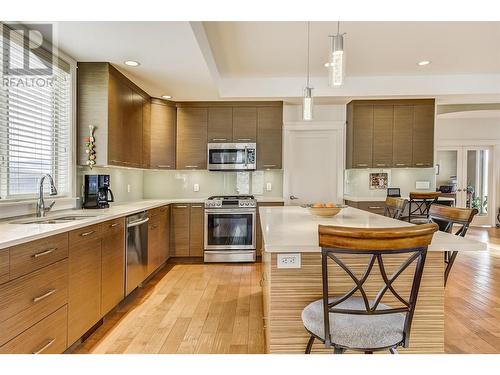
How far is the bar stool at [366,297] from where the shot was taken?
3.57 feet

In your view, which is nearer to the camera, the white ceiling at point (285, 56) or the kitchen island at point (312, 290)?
the kitchen island at point (312, 290)

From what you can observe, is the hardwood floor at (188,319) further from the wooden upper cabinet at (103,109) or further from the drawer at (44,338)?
the wooden upper cabinet at (103,109)

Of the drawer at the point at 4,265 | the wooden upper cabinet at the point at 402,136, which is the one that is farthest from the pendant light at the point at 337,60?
the wooden upper cabinet at the point at 402,136

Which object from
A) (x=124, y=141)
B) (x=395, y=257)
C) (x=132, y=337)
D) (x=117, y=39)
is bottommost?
(x=132, y=337)

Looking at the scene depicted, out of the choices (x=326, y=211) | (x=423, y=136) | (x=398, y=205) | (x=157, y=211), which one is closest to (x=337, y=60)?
(x=326, y=211)

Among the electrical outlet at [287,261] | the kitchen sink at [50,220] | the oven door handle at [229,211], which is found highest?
the kitchen sink at [50,220]

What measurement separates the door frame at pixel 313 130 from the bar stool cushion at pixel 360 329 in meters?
3.62

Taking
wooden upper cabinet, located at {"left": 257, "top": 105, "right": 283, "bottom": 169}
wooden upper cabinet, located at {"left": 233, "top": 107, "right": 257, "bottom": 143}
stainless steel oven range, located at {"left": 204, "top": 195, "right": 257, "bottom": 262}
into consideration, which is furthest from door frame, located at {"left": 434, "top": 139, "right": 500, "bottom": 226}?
stainless steel oven range, located at {"left": 204, "top": 195, "right": 257, "bottom": 262}

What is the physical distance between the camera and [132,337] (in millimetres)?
2270

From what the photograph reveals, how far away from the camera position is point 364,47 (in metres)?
3.35

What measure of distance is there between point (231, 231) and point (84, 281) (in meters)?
2.32

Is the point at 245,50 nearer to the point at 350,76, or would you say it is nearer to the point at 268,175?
the point at 350,76
